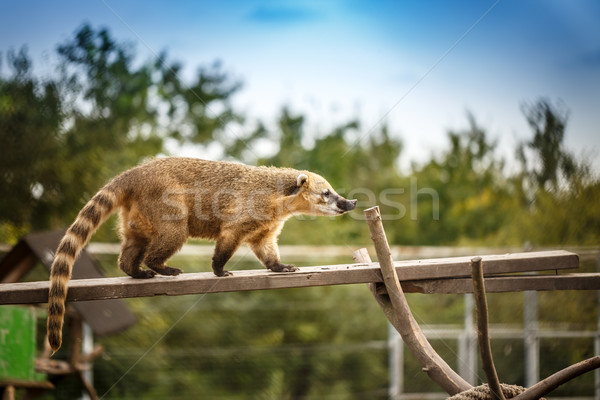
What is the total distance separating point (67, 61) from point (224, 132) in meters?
4.11

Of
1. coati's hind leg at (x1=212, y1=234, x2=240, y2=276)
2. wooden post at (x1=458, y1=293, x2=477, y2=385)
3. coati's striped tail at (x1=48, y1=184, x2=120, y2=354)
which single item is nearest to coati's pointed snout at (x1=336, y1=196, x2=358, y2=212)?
coati's hind leg at (x1=212, y1=234, x2=240, y2=276)

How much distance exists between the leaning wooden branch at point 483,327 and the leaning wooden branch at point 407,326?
0.30 meters

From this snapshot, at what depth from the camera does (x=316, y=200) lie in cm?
518

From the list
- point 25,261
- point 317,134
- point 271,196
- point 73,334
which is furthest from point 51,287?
point 317,134

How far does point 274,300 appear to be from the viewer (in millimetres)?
11086

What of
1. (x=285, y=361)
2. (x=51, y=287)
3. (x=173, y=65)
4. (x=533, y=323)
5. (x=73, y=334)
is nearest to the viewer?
(x=51, y=287)

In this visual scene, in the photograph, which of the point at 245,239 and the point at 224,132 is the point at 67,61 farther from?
the point at 245,239

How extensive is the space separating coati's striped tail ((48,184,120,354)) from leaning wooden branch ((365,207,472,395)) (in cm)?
202

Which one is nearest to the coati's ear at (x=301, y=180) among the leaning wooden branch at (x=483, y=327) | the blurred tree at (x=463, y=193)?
the leaning wooden branch at (x=483, y=327)

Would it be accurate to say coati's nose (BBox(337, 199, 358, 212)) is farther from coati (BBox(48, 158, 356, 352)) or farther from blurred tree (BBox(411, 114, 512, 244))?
blurred tree (BBox(411, 114, 512, 244))

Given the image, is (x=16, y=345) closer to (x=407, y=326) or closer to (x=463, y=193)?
(x=407, y=326)

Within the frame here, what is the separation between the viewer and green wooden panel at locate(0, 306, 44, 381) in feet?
18.3

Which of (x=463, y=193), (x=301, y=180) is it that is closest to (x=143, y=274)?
(x=301, y=180)

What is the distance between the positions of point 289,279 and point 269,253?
839mm
